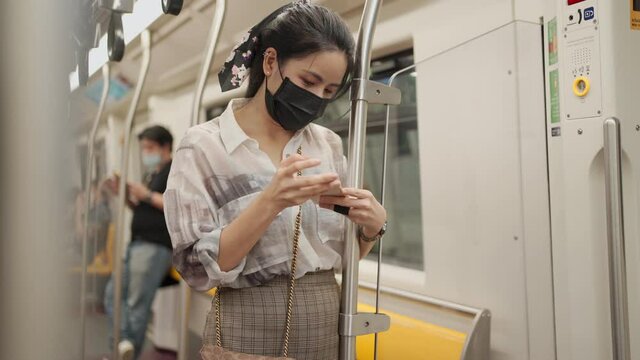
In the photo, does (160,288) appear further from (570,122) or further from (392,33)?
(570,122)

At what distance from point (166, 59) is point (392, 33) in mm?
700

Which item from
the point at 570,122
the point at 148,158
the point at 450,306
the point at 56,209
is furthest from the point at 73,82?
the point at 570,122

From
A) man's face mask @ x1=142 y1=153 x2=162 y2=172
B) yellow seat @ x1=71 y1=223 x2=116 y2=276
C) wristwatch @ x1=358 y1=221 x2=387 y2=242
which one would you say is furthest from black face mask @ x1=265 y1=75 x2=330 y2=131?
yellow seat @ x1=71 y1=223 x2=116 y2=276

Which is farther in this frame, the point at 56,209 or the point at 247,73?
the point at 247,73

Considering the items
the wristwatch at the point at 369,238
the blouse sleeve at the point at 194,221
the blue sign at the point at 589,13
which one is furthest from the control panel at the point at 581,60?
the blouse sleeve at the point at 194,221

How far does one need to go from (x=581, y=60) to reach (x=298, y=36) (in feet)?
3.97

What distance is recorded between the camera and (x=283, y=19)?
3.61 feet

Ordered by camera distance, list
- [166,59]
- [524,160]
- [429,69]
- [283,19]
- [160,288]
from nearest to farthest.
Result: [283,19], [166,59], [429,69], [524,160], [160,288]

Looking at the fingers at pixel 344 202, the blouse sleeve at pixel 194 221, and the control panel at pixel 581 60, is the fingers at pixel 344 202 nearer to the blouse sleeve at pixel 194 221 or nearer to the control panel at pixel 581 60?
→ the blouse sleeve at pixel 194 221

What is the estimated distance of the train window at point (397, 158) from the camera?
1310 millimetres

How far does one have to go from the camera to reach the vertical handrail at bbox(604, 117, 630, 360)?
1694mm

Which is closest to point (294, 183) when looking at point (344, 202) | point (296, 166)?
point (296, 166)

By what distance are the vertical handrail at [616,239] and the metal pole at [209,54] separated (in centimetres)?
127

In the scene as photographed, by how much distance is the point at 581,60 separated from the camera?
5.99 feet
